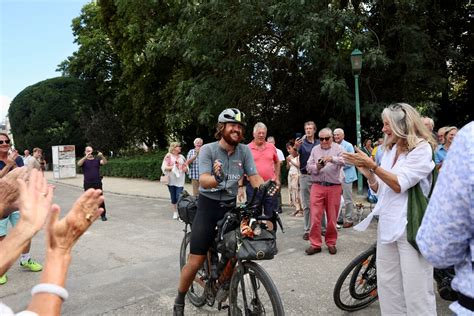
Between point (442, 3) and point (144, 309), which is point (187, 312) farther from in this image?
point (442, 3)

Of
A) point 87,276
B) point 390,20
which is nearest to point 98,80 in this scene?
point 390,20

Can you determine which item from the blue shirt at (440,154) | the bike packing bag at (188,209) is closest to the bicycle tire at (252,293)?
the bike packing bag at (188,209)

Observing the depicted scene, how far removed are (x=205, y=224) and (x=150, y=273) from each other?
2.29 metres

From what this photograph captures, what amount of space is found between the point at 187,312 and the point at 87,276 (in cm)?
208

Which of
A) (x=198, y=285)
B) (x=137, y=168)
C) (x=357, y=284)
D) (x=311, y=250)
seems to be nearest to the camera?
(x=357, y=284)

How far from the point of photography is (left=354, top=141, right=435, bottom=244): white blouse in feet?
9.64

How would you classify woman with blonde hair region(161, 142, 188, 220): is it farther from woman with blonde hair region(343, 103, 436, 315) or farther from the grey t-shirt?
woman with blonde hair region(343, 103, 436, 315)

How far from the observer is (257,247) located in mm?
2865

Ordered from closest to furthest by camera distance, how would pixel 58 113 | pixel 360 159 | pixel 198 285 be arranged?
1. pixel 360 159
2. pixel 198 285
3. pixel 58 113

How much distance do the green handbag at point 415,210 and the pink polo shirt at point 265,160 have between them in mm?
3818

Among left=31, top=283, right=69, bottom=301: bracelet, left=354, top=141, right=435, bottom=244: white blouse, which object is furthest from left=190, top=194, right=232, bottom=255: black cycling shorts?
left=31, top=283, right=69, bottom=301: bracelet

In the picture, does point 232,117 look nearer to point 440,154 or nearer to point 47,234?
point 47,234

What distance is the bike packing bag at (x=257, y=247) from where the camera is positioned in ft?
9.30

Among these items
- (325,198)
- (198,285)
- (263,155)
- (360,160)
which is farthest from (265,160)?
(360,160)
